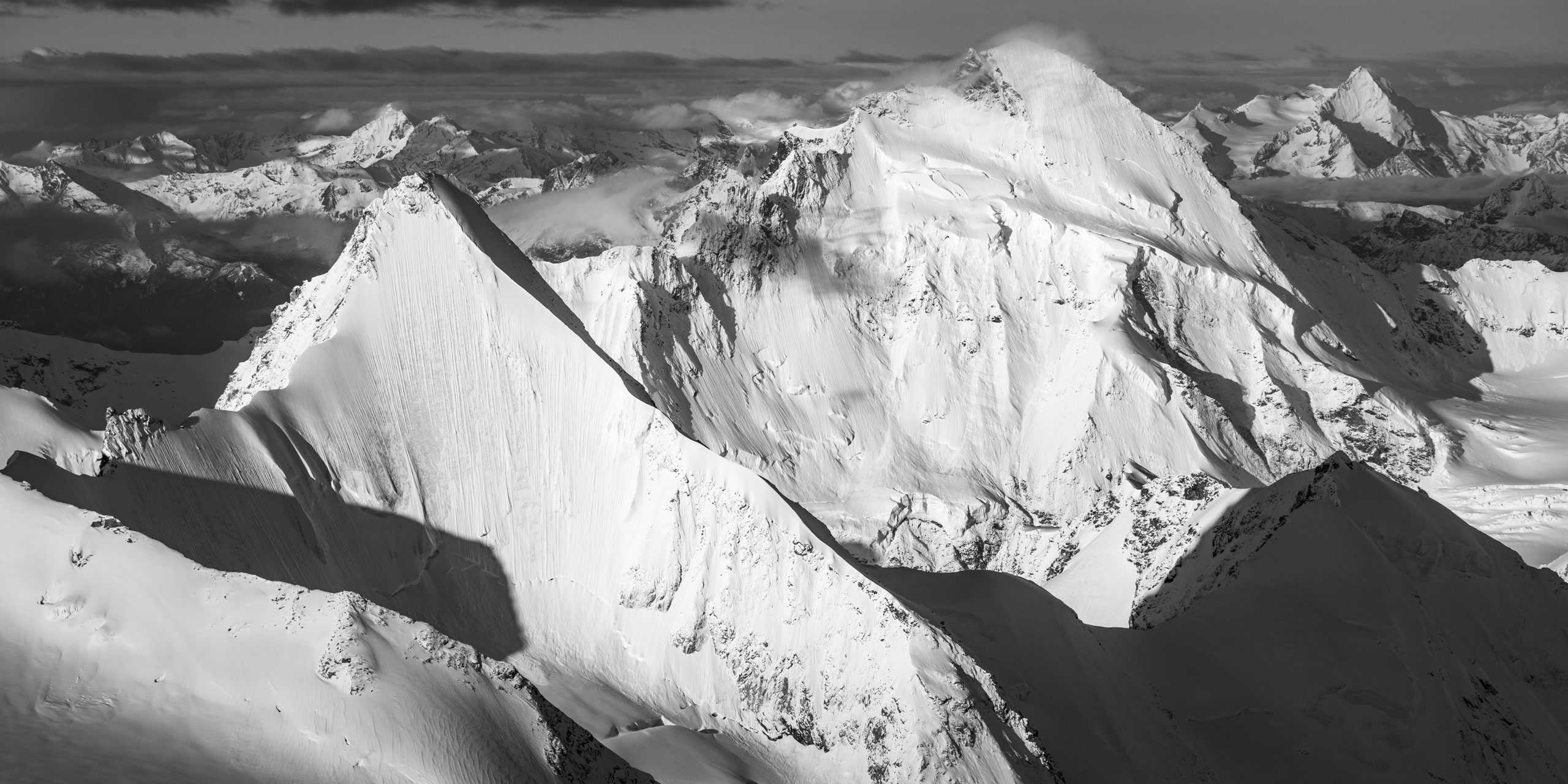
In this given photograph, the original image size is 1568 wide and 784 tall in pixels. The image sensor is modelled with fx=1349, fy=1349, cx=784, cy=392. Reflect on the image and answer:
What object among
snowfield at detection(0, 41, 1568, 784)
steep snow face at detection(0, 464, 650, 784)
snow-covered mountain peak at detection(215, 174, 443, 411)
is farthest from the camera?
snow-covered mountain peak at detection(215, 174, 443, 411)

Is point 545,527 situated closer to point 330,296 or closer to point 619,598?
point 619,598

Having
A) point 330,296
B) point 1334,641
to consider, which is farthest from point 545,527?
point 1334,641

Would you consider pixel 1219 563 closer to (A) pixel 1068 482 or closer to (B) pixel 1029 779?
(B) pixel 1029 779

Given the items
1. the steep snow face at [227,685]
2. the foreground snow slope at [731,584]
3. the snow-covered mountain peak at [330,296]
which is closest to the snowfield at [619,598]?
the steep snow face at [227,685]

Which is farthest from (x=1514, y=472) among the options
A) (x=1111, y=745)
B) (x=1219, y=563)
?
(x=1111, y=745)

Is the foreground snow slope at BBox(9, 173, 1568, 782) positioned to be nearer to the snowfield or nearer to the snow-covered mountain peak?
the snowfield

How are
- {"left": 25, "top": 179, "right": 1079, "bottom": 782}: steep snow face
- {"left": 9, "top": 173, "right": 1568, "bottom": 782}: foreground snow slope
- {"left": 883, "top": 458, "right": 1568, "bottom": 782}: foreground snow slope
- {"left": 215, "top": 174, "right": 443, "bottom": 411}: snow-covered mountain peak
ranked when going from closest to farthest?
1. {"left": 25, "top": 179, "right": 1079, "bottom": 782}: steep snow face
2. {"left": 9, "top": 173, "right": 1568, "bottom": 782}: foreground snow slope
3. {"left": 883, "top": 458, "right": 1568, "bottom": 782}: foreground snow slope
4. {"left": 215, "top": 174, "right": 443, "bottom": 411}: snow-covered mountain peak

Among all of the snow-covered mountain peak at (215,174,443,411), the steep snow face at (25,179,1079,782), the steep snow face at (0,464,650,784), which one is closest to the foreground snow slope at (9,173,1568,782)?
the steep snow face at (25,179,1079,782)
